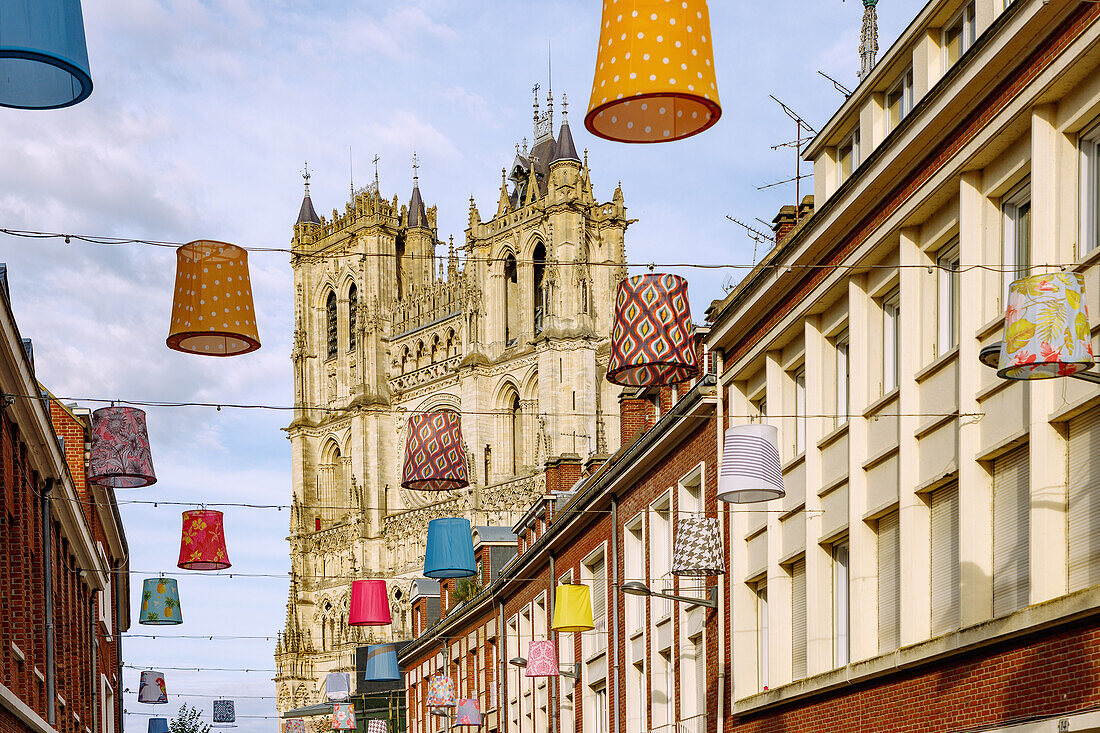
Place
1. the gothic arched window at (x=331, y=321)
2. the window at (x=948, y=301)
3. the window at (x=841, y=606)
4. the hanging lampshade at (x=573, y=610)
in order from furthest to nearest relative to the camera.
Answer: the gothic arched window at (x=331, y=321)
the hanging lampshade at (x=573, y=610)
the window at (x=841, y=606)
the window at (x=948, y=301)

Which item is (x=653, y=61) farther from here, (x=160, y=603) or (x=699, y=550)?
(x=160, y=603)

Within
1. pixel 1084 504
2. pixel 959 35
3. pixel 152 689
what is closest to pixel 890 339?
pixel 959 35

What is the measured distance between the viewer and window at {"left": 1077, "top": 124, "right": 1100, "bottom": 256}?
13344 mm

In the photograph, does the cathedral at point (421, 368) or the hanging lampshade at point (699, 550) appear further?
the cathedral at point (421, 368)

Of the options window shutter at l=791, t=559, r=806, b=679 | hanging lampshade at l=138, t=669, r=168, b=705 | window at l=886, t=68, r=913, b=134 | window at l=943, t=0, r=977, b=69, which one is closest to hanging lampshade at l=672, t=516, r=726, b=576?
window shutter at l=791, t=559, r=806, b=679

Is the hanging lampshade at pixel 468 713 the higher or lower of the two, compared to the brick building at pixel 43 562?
lower

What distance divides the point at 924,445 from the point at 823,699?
13.0ft

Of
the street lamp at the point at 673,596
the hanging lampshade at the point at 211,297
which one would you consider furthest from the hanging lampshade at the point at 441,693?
the hanging lampshade at the point at 211,297

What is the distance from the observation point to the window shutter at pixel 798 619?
20.3 m

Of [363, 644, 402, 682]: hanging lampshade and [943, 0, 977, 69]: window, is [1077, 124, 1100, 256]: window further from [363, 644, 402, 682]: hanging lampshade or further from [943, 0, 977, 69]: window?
[363, 644, 402, 682]: hanging lampshade

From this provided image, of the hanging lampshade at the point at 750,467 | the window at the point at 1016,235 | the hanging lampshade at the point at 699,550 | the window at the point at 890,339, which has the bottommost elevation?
the hanging lampshade at the point at 699,550

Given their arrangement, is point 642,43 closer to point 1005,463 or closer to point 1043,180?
point 1043,180

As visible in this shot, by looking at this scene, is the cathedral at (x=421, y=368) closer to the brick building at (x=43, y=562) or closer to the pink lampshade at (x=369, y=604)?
the pink lampshade at (x=369, y=604)

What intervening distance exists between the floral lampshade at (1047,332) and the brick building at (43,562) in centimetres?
1036
